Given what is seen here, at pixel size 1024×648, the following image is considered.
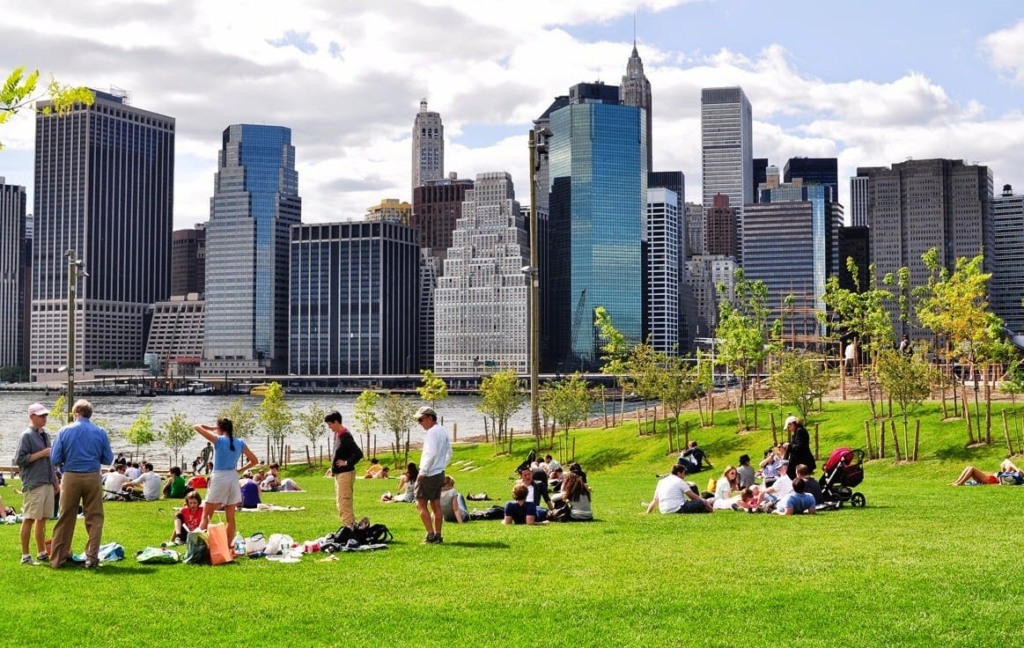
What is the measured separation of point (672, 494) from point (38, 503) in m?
11.9

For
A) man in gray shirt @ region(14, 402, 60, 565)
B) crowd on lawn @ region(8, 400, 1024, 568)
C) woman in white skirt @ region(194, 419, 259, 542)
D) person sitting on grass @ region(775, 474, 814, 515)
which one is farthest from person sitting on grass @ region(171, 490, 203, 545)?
person sitting on grass @ region(775, 474, 814, 515)

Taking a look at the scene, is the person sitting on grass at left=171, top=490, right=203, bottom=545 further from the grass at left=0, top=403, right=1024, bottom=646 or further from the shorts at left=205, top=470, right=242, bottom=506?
the shorts at left=205, top=470, right=242, bottom=506

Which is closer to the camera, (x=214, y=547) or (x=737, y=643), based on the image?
(x=737, y=643)

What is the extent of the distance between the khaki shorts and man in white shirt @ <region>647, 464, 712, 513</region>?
1164 cm

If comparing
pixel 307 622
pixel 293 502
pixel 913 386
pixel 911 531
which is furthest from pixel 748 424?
pixel 307 622

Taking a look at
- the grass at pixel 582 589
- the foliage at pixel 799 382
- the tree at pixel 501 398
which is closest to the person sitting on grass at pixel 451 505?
the grass at pixel 582 589

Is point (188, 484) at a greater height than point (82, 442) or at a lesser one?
lesser

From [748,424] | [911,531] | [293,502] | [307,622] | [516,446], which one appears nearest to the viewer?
[307,622]

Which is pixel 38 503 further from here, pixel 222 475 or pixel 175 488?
pixel 175 488

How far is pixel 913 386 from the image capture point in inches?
1388

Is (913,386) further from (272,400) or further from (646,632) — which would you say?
(272,400)

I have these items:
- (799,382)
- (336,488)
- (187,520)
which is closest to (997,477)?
(799,382)

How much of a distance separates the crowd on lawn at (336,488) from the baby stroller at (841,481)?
1.43 ft

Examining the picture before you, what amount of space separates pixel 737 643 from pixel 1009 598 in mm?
3650
